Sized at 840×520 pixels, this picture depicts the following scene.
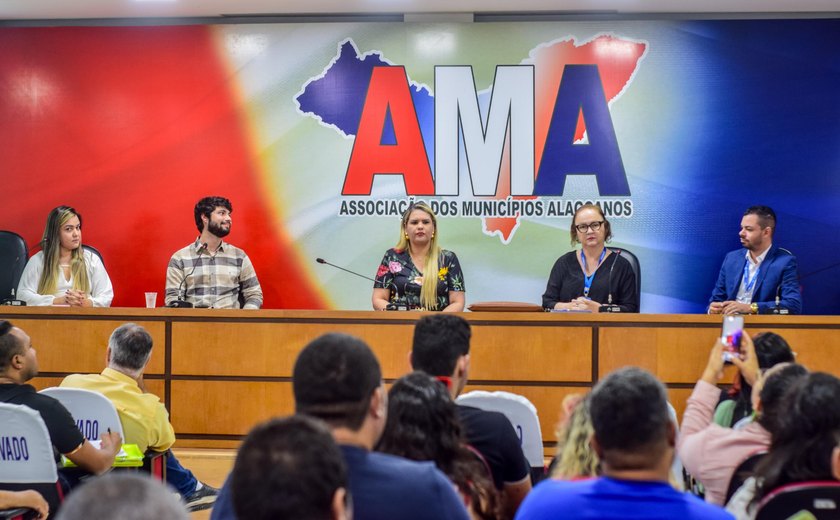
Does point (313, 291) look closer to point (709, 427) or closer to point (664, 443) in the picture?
point (709, 427)

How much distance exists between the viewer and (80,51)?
7.23m

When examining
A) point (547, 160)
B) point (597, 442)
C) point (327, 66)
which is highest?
point (327, 66)

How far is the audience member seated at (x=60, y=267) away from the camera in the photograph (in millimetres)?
6223

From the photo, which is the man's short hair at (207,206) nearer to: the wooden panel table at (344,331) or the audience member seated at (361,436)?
the wooden panel table at (344,331)

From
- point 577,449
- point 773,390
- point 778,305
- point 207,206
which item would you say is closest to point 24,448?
point 577,449

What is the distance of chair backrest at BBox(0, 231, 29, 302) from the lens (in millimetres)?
6535

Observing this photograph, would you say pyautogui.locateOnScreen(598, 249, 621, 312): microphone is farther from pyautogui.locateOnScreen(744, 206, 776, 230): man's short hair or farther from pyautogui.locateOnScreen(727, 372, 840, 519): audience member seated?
pyautogui.locateOnScreen(727, 372, 840, 519): audience member seated

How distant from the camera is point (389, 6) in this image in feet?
22.3

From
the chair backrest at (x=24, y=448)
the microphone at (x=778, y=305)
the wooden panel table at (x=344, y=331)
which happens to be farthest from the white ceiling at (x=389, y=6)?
the chair backrest at (x=24, y=448)

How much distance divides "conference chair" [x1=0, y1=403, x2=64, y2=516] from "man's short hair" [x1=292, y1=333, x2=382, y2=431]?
153 centimetres

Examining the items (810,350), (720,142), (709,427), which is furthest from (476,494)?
(720,142)

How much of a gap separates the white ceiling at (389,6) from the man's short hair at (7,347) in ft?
13.5

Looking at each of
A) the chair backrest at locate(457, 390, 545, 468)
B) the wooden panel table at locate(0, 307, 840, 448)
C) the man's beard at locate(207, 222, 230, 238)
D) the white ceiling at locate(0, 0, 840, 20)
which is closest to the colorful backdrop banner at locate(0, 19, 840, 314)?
the white ceiling at locate(0, 0, 840, 20)

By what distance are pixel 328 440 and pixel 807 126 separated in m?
6.46
